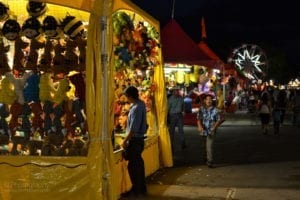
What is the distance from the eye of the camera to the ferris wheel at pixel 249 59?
162 ft

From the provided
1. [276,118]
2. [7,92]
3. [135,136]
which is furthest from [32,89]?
[276,118]

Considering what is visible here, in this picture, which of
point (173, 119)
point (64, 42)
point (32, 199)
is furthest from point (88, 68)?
point (173, 119)

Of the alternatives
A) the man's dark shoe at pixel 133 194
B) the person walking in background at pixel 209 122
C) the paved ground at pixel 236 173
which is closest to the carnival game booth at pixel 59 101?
the man's dark shoe at pixel 133 194

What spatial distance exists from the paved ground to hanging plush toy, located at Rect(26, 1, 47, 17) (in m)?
3.45

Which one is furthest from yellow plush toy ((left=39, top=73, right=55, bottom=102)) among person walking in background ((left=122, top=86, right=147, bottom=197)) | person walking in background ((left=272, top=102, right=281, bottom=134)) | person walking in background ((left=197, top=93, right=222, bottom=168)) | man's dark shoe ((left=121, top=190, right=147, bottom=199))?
person walking in background ((left=272, top=102, right=281, bottom=134))

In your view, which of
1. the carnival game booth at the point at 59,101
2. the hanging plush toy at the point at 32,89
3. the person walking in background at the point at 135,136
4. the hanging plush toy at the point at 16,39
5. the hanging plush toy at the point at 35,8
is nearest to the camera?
the carnival game booth at the point at 59,101

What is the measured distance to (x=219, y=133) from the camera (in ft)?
71.8

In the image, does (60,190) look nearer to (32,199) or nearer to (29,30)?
(32,199)

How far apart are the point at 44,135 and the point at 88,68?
4.03 ft

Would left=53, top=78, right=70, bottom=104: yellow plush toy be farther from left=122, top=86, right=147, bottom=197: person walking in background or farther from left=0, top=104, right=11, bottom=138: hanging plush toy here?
left=122, top=86, right=147, bottom=197: person walking in background

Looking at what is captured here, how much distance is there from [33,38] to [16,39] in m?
0.23

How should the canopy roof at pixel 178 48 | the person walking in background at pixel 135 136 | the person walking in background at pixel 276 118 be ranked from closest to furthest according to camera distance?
the person walking in background at pixel 135 136 → the canopy roof at pixel 178 48 → the person walking in background at pixel 276 118

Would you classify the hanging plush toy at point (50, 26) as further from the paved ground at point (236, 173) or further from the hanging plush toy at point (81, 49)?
the paved ground at point (236, 173)

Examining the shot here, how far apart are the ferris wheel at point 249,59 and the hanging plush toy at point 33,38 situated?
40.8m
